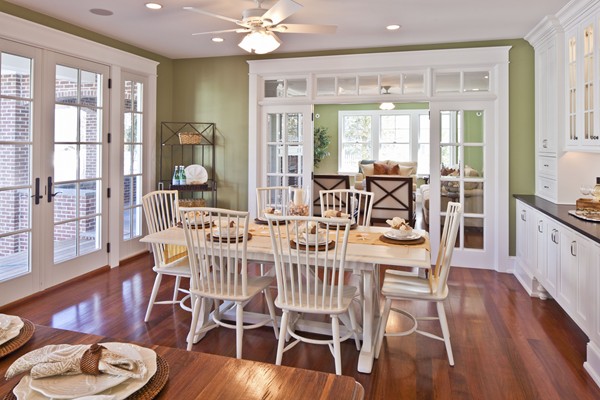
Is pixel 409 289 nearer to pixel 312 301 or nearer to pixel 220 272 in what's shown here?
pixel 312 301

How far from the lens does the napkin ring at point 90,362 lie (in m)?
0.87

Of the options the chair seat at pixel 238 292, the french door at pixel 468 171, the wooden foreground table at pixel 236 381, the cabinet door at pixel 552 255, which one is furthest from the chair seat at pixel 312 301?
the french door at pixel 468 171

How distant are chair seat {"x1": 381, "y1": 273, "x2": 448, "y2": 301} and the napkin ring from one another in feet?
6.82

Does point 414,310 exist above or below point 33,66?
below

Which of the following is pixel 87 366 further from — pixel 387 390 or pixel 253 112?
pixel 253 112

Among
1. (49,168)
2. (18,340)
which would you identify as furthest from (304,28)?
(18,340)

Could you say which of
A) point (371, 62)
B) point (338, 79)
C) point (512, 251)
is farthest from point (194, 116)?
point (512, 251)

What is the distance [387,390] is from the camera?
2387 mm

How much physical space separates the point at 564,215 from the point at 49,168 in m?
4.64

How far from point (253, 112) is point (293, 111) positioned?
0.54 m

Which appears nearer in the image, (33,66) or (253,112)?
(33,66)

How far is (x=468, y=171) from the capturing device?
16.3 feet

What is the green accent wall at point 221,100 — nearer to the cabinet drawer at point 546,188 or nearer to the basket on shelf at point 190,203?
the basket on shelf at point 190,203

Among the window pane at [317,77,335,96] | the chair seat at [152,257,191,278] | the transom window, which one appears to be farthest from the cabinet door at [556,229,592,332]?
the transom window
